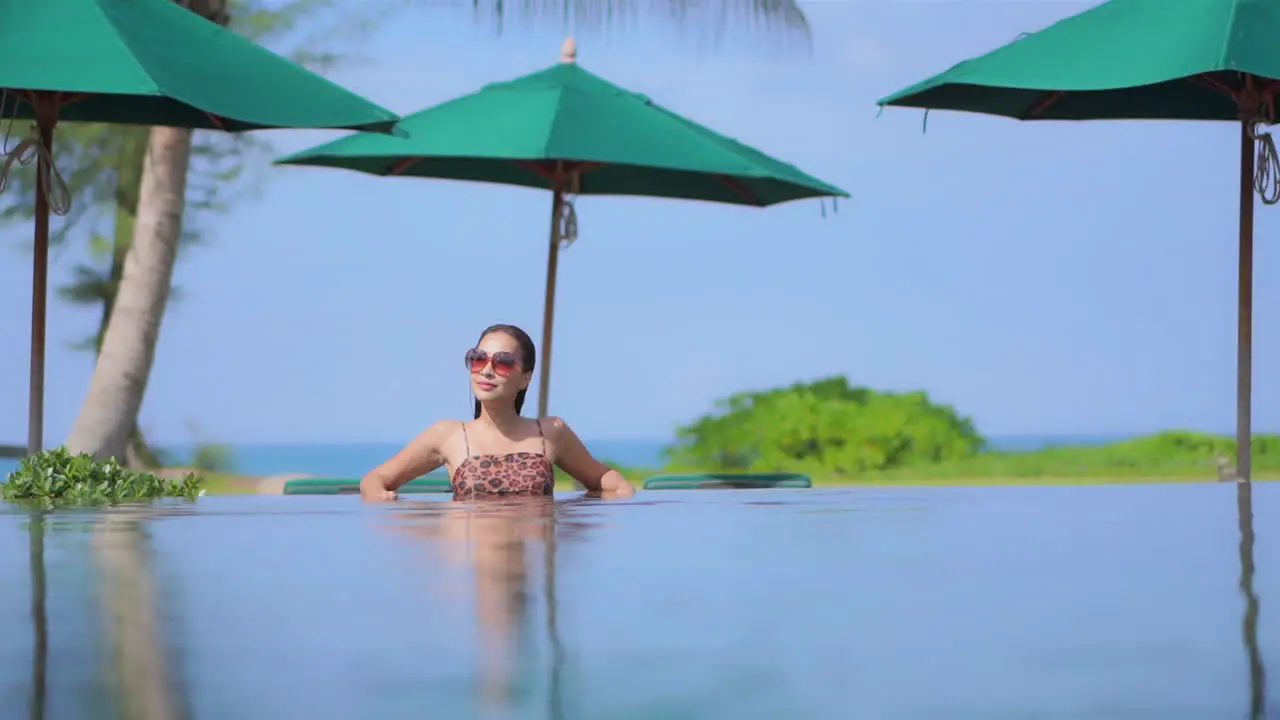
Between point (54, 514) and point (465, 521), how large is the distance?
43.7 inches

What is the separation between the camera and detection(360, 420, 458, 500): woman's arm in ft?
19.2

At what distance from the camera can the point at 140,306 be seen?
13.2m

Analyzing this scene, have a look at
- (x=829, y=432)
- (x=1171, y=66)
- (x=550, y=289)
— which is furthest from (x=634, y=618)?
(x=829, y=432)

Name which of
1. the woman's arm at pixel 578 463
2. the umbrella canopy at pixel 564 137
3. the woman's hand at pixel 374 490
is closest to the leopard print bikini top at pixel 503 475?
the woman's arm at pixel 578 463

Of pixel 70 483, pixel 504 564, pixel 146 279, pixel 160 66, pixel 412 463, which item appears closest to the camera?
pixel 504 564

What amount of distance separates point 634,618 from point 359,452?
59200 millimetres

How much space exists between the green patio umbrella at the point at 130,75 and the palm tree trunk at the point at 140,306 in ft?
17.5

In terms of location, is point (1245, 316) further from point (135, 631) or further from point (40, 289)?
point (135, 631)

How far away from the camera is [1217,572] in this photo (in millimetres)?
3002

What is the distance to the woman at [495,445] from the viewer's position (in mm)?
5848

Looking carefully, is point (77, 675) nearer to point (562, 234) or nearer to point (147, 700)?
point (147, 700)

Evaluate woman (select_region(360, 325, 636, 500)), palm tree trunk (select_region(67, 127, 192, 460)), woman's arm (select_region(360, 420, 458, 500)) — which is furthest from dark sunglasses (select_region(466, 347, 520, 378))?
palm tree trunk (select_region(67, 127, 192, 460))

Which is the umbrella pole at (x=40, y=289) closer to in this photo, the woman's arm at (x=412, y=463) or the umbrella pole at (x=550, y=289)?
the woman's arm at (x=412, y=463)

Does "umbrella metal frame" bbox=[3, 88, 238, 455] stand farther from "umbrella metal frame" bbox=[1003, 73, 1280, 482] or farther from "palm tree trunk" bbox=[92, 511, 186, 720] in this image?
"umbrella metal frame" bbox=[1003, 73, 1280, 482]
